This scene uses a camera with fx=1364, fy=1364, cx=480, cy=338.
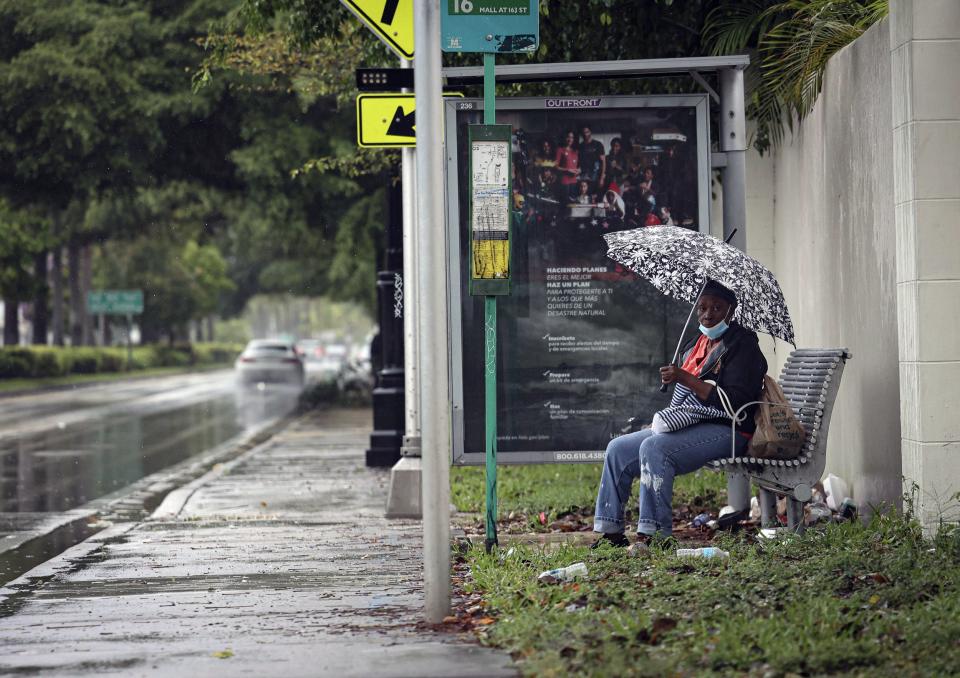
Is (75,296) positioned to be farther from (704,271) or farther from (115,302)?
(704,271)

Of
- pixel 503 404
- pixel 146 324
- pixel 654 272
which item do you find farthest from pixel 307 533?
pixel 146 324

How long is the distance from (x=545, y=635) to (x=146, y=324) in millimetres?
62825

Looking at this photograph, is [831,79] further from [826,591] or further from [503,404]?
[826,591]

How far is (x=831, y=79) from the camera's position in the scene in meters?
9.34

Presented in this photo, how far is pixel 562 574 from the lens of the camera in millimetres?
6832

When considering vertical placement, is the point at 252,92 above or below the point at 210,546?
above

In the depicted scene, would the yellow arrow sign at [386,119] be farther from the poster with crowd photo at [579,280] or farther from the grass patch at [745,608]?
the grass patch at [745,608]

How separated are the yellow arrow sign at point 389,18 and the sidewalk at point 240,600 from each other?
134 inches

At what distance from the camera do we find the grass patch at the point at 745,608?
512 cm

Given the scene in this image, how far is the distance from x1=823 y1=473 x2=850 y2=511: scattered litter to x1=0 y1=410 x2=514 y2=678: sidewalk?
2.81m

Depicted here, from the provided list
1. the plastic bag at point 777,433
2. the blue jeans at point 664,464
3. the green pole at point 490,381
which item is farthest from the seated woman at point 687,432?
the green pole at point 490,381

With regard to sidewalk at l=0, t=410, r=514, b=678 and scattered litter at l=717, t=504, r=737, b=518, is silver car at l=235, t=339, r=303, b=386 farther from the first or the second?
scattered litter at l=717, t=504, r=737, b=518

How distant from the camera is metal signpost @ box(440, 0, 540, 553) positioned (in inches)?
295

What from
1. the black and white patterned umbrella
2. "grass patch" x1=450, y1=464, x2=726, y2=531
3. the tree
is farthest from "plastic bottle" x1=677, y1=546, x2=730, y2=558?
the tree
